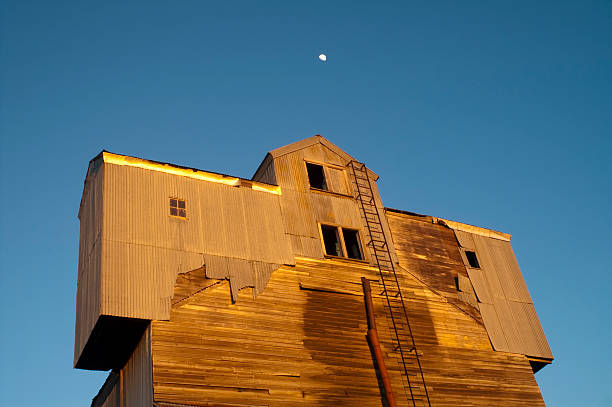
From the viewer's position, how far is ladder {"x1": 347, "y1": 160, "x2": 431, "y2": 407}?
2391 centimetres

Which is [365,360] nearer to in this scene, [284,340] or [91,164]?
[284,340]

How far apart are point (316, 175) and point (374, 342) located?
30.2 ft

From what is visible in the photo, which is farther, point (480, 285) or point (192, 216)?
point (480, 285)

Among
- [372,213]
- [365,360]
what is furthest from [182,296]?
[372,213]

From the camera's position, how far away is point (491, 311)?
29062mm

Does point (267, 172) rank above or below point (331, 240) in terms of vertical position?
above

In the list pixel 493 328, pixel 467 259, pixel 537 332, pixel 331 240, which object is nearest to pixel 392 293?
pixel 331 240

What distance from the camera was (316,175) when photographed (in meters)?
29.9

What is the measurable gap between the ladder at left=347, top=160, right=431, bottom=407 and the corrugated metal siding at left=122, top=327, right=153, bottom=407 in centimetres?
956

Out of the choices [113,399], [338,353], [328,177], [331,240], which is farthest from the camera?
[328,177]

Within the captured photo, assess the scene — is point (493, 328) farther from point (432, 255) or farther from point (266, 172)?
point (266, 172)

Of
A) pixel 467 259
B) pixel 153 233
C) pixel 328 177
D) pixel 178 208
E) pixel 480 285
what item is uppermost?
pixel 328 177

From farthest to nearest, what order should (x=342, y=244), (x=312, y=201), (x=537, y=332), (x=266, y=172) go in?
(x=537, y=332)
(x=266, y=172)
(x=312, y=201)
(x=342, y=244)

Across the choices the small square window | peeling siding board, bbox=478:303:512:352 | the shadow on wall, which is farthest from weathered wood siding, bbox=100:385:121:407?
peeling siding board, bbox=478:303:512:352
